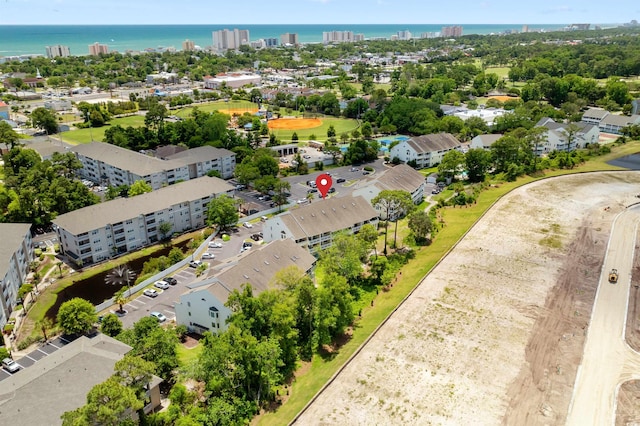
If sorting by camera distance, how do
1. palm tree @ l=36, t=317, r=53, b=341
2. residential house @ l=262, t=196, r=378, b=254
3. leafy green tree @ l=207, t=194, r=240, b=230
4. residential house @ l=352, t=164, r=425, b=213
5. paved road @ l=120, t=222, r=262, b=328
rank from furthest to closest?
residential house @ l=352, t=164, r=425, b=213 → leafy green tree @ l=207, t=194, r=240, b=230 → residential house @ l=262, t=196, r=378, b=254 → paved road @ l=120, t=222, r=262, b=328 → palm tree @ l=36, t=317, r=53, b=341

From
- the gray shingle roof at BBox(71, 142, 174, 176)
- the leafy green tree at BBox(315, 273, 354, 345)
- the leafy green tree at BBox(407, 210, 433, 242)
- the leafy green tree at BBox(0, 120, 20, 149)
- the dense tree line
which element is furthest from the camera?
the leafy green tree at BBox(0, 120, 20, 149)

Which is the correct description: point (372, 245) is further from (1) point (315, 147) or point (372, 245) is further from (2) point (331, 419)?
(1) point (315, 147)

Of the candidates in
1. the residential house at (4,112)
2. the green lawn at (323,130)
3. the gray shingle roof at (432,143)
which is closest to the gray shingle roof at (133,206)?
the gray shingle roof at (432,143)

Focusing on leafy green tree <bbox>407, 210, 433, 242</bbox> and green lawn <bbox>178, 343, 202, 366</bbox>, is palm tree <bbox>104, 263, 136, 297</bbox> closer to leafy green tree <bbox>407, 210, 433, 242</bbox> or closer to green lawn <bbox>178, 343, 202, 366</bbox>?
green lawn <bbox>178, 343, 202, 366</bbox>

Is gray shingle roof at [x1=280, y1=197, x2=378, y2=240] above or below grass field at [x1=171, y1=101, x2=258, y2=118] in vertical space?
below

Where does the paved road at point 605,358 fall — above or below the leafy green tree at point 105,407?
below

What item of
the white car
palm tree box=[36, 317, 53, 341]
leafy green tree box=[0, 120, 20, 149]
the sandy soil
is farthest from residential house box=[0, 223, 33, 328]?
the sandy soil

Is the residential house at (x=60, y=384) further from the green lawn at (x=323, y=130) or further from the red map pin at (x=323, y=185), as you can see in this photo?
the green lawn at (x=323, y=130)
